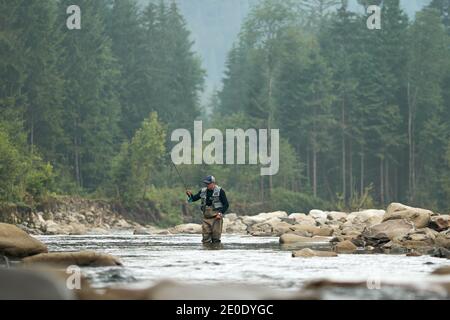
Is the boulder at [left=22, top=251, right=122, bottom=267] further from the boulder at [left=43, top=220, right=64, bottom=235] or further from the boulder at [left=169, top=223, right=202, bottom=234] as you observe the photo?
the boulder at [left=169, top=223, right=202, bottom=234]

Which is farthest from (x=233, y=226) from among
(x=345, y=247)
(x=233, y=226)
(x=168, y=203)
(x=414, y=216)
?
(x=345, y=247)

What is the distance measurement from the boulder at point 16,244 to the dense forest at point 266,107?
3111 cm

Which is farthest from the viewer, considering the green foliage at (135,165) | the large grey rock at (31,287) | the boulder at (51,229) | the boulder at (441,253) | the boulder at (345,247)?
the green foliage at (135,165)

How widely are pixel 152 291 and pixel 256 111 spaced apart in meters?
57.9

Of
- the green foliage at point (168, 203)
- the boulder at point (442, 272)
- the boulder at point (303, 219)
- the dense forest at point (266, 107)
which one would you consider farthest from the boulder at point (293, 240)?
the green foliage at point (168, 203)

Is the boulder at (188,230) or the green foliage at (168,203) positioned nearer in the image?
the boulder at (188,230)

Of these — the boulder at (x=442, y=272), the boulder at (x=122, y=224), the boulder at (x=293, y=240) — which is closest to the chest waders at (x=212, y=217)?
the boulder at (x=293, y=240)

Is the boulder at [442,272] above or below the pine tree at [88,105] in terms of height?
below

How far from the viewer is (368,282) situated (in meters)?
13.1

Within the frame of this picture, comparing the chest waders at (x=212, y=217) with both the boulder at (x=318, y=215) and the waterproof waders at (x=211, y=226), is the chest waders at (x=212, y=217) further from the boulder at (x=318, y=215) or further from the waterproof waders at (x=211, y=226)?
the boulder at (x=318, y=215)

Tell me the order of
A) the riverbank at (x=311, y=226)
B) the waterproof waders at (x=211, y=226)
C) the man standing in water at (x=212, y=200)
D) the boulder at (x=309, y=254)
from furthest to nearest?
the waterproof waders at (x=211, y=226) → the man standing in water at (x=212, y=200) → the riverbank at (x=311, y=226) → the boulder at (x=309, y=254)

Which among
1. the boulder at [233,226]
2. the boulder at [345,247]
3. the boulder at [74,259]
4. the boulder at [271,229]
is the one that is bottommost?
the boulder at [233,226]

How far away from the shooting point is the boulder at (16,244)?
1645 centimetres
